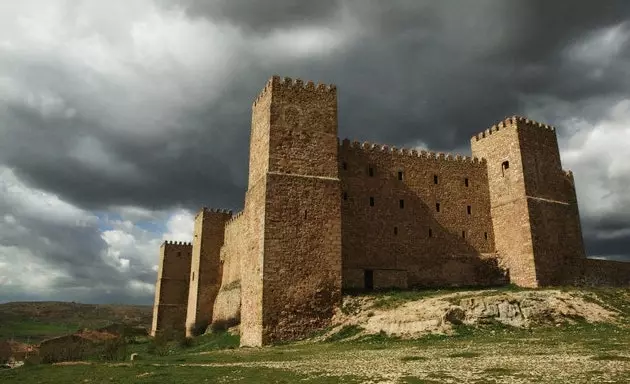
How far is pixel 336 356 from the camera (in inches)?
599

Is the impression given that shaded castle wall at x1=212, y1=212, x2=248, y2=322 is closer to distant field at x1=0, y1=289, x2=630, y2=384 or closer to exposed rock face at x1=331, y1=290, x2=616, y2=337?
distant field at x1=0, y1=289, x2=630, y2=384

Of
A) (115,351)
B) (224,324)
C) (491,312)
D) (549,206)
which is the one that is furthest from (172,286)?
(491,312)

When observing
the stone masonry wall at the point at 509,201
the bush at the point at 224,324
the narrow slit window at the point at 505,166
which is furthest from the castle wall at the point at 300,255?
the bush at the point at 224,324

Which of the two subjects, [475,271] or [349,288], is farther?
[475,271]

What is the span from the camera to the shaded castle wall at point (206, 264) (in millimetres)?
39812

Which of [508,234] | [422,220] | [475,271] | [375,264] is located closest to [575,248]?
[508,234]

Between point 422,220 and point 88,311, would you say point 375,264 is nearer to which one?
point 422,220

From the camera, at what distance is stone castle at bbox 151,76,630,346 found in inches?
876

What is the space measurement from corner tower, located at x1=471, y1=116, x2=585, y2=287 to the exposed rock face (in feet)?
21.5

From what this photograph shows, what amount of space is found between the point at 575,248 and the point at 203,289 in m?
27.3

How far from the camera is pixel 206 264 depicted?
134ft

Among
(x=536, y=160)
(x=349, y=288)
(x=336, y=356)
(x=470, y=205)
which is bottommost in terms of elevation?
(x=336, y=356)

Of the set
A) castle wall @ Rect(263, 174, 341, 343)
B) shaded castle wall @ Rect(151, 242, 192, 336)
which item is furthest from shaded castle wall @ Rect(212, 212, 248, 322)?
castle wall @ Rect(263, 174, 341, 343)

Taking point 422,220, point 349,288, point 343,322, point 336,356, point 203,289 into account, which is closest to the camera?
point 336,356
